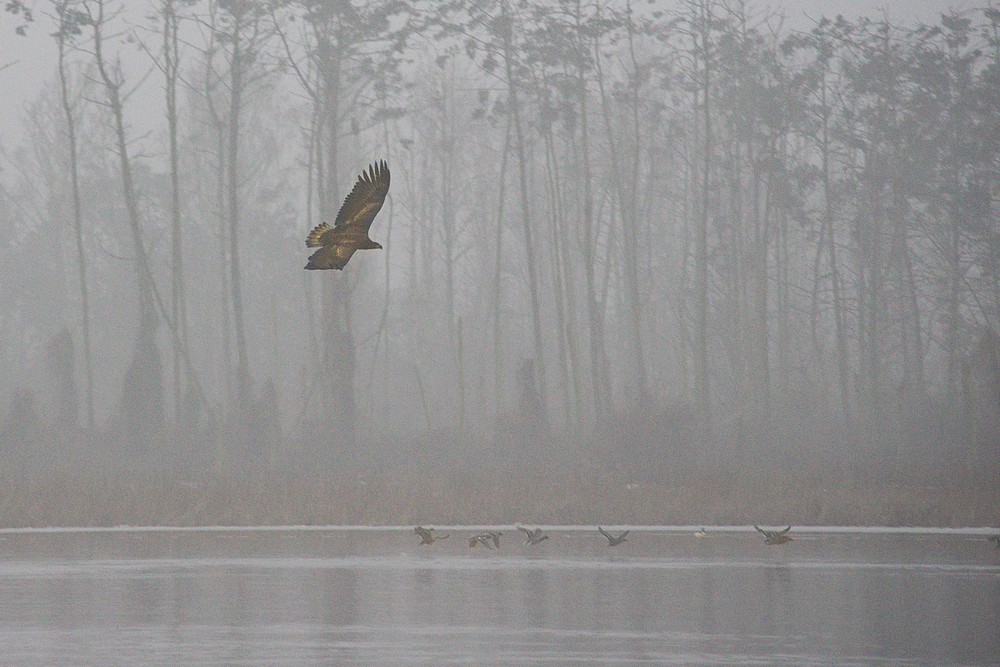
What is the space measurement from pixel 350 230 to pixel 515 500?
65.7 feet

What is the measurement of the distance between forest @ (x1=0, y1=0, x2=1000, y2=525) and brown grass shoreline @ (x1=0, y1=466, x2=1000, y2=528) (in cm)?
11

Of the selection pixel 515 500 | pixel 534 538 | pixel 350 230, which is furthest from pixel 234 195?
pixel 350 230

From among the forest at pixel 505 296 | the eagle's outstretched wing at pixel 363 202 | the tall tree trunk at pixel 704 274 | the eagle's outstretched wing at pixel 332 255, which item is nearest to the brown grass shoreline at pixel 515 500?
the forest at pixel 505 296

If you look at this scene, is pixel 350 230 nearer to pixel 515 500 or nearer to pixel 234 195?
pixel 515 500

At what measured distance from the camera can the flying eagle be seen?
432 inches

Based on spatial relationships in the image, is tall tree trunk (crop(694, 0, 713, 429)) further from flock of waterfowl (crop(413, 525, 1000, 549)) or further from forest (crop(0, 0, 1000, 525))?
flock of waterfowl (crop(413, 525, 1000, 549))

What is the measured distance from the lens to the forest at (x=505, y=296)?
33500 millimetres

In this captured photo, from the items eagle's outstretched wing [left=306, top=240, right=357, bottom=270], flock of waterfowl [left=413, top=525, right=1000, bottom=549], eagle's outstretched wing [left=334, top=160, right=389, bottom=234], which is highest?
eagle's outstretched wing [left=334, top=160, right=389, bottom=234]

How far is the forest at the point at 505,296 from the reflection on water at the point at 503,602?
6153 mm

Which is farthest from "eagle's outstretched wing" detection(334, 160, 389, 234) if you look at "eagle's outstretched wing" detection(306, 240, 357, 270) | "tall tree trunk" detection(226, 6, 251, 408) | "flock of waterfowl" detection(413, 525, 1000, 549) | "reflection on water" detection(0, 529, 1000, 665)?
"tall tree trunk" detection(226, 6, 251, 408)

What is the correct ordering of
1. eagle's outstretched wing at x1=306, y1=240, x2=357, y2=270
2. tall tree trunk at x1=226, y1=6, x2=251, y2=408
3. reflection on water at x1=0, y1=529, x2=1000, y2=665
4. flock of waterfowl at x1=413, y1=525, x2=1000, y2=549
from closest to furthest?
eagle's outstretched wing at x1=306, y1=240, x2=357, y2=270
reflection on water at x1=0, y1=529, x2=1000, y2=665
flock of waterfowl at x1=413, y1=525, x2=1000, y2=549
tall tree trunk at x1=226, y1=6, x2=251, y2=408

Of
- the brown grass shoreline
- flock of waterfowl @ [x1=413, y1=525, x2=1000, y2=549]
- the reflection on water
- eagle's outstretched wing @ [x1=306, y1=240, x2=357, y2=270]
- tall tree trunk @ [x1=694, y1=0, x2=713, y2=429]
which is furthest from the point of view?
tall tree trunk @ [x1=694, y1=0, x2=713, y2=429]

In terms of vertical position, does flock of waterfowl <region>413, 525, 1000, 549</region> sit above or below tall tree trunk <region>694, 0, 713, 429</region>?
below

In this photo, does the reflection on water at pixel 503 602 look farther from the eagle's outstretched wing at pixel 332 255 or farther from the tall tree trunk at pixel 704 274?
the tall tree trunk at pixel 704 274
